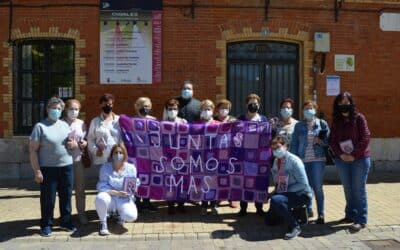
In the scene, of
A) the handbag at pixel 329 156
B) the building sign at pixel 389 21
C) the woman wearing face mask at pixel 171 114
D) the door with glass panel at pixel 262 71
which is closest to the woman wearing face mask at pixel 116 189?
the woman wearing face mask at pixel 171 114

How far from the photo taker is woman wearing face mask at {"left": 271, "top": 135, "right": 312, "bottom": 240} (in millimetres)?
7414

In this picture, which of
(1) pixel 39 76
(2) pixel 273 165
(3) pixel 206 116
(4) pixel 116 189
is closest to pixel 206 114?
(3) pixel 206 116

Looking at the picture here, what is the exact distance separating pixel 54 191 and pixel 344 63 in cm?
764

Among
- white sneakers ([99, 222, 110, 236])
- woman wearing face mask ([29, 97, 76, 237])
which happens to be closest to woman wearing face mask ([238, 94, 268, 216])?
white sneakers ([99, 222, 110, 236])

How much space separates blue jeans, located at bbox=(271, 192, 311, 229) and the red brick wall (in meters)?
4.95

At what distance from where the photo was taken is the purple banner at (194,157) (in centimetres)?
831

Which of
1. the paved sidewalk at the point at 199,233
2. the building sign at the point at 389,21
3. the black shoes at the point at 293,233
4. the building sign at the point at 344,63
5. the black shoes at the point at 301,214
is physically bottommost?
the paved sidewalk at the point at 199,233

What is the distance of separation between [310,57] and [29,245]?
25.4 ft

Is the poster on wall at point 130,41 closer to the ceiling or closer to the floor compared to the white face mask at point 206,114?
closer to the ceiling

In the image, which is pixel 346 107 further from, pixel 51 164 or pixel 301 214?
pixel 51 164

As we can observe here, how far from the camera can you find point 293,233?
732 centimetres

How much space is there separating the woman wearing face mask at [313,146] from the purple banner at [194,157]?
1.97 feet

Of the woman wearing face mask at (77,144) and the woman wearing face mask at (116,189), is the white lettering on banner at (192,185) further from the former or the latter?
the woman wearing face mask at (77,144)

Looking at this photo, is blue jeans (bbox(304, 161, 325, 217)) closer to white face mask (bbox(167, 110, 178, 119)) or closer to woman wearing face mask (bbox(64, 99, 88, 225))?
white face mask (bbox(167, 110, 178, 119))
